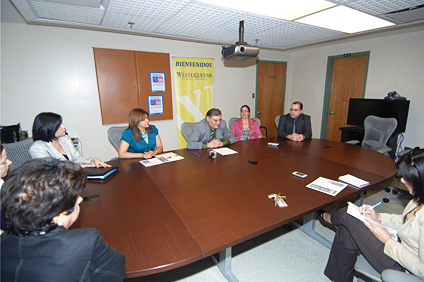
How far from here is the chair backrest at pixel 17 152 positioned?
201 centimetres

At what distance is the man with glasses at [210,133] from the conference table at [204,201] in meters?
0.28

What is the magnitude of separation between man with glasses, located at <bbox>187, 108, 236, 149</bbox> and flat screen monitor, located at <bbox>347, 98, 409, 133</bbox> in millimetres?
3074

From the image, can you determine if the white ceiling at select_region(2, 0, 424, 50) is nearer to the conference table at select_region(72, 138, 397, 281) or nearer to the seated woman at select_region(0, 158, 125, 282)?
the conference table at select_region(72, 138, 397, 281)

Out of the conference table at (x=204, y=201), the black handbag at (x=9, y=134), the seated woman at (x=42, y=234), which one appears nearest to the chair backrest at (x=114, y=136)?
the conference table at (x=204, y=201)

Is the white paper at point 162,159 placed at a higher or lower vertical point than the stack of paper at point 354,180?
higher

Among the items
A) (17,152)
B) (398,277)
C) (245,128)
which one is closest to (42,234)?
(398,277)

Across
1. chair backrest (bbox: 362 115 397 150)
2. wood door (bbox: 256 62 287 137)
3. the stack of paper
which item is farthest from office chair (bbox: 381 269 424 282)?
wood door (bbox: 256 62 287 137)

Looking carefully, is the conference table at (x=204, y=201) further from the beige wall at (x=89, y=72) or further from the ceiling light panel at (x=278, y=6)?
the beige wall at (x=89, y=72)

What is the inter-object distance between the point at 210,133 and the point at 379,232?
2286 millimetres

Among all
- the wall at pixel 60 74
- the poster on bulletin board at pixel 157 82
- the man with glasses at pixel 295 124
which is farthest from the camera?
the poster on bulletin board at pixel 157 82

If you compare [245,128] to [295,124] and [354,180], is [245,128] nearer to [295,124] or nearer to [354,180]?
[295,124]

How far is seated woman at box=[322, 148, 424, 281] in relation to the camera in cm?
114

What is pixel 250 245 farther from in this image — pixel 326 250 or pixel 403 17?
pixel 403 17

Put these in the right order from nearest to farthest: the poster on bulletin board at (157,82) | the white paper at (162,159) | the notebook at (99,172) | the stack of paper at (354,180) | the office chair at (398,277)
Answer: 1. the office chair at (398,277)
2. the stack of paper at (354,180)
3. the notebook at (99,172)
4. the white paper at (162,159)
5. the poster on bulletin board at (157,82)
